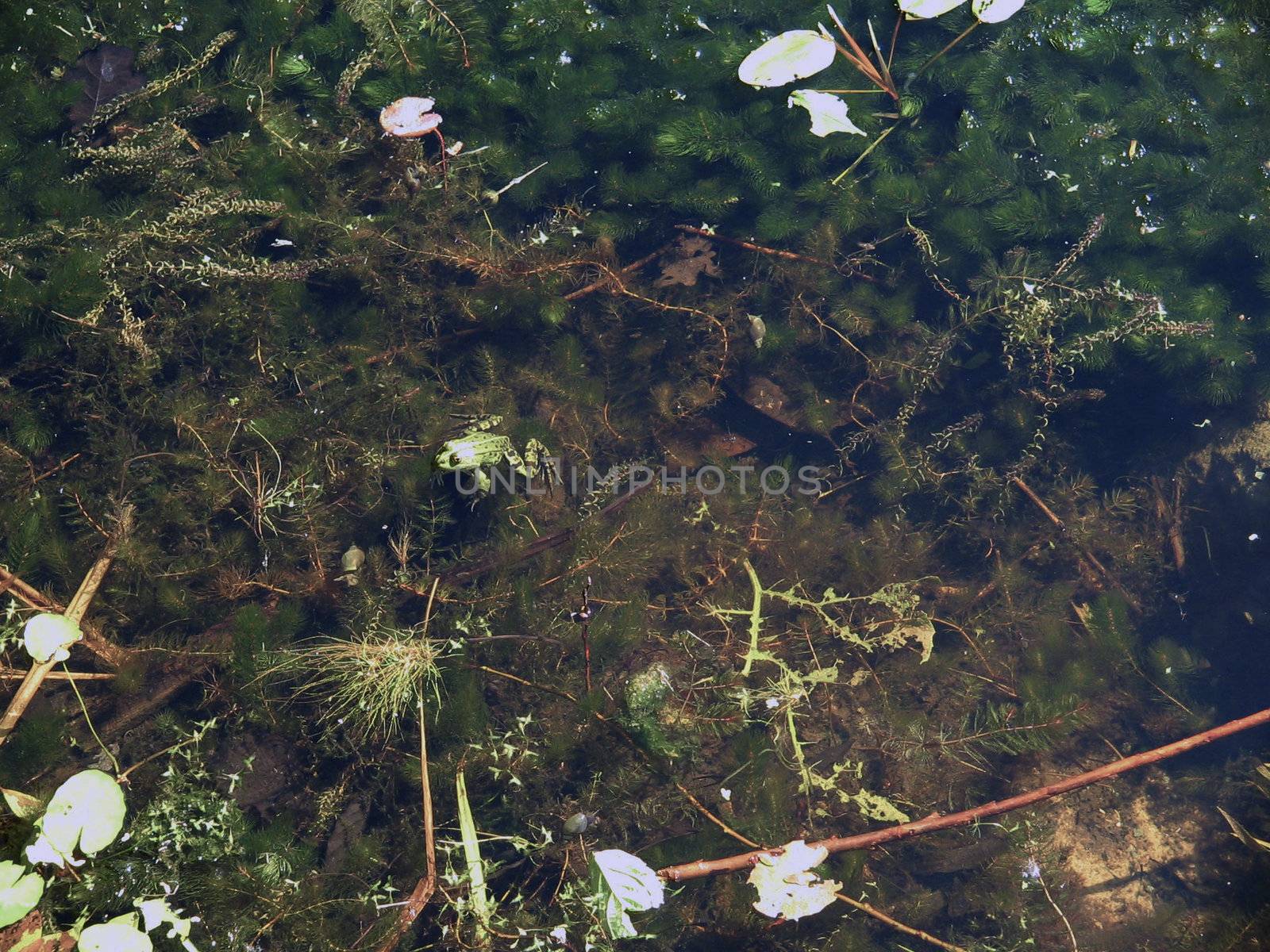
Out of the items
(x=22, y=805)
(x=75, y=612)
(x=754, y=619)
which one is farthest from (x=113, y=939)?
(x=754, y=619)

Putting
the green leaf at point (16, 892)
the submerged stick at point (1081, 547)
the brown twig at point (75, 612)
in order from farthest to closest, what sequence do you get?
the submerged stick at point (1081, 547), the brown twig at point (75, 612), the green leaf at point (16, 892)

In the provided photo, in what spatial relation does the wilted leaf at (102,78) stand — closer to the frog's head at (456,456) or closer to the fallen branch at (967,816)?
the frog's head at (456,456)

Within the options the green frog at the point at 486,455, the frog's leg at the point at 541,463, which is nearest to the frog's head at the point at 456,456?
the green frog at the point at 486,455

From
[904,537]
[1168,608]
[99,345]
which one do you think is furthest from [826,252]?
[99,345]

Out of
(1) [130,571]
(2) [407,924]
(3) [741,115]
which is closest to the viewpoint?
(2) [407,924]

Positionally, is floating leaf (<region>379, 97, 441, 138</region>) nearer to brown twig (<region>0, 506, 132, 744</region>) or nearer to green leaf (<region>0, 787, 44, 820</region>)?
brown twig (<region>0, 506, 132, 744</region>)

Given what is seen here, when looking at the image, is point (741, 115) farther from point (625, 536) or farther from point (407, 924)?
point (407, 924)
